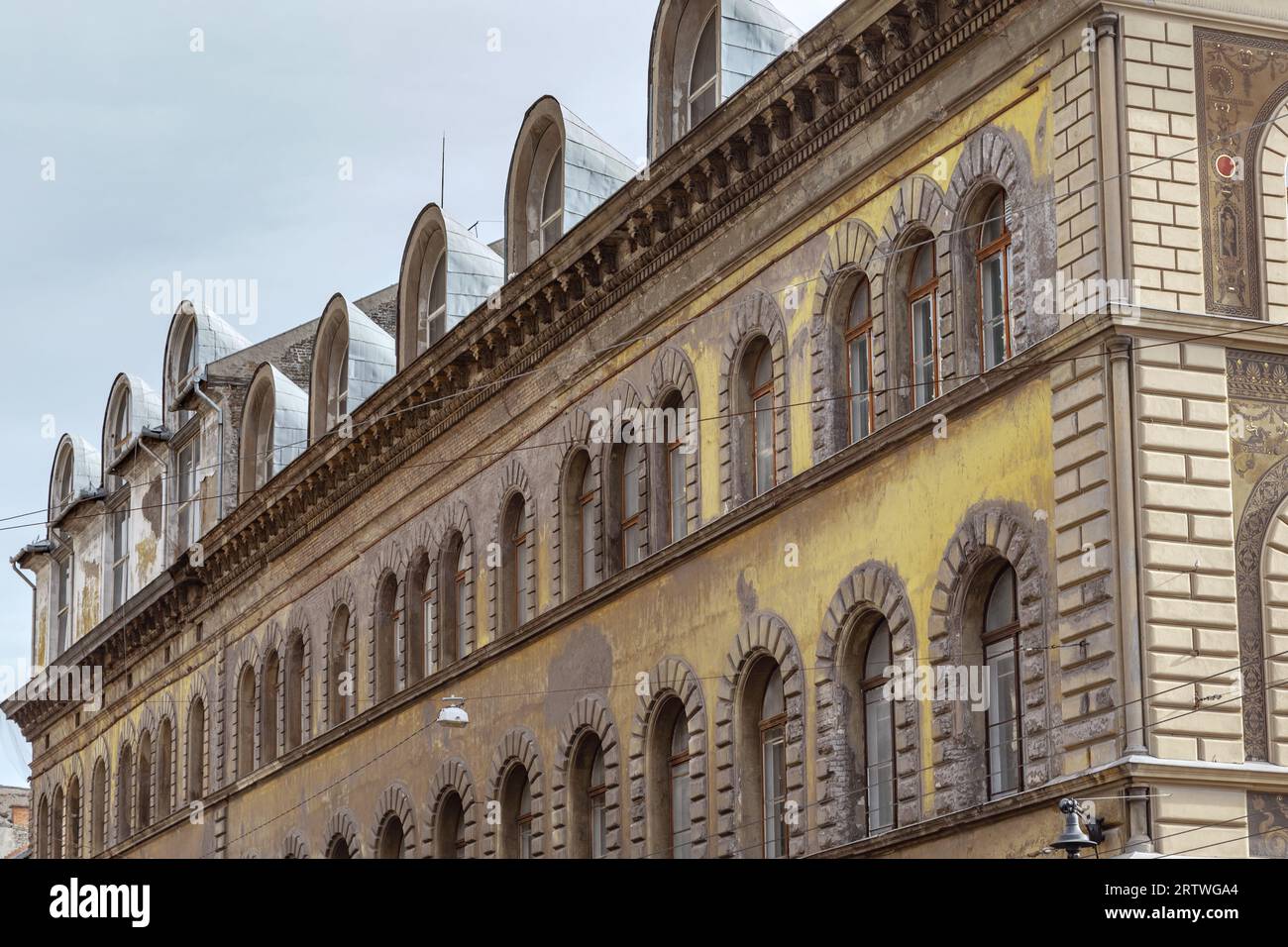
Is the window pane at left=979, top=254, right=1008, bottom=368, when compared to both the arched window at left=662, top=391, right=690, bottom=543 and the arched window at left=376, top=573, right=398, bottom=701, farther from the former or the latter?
the arched window at left=376, top=573, right=398, bottom=701

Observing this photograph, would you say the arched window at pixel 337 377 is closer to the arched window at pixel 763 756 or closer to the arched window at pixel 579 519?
the arched window at pixel 579 519

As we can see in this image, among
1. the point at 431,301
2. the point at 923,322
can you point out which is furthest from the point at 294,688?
the point at 923,322

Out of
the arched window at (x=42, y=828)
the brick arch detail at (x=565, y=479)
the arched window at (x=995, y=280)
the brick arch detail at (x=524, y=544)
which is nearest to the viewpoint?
the arched window at (x=995, y=280)

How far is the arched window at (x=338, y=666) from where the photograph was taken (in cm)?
4131

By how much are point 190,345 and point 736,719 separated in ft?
84.1

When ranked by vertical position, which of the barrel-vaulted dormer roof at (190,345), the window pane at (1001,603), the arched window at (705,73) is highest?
the barrel-vaulted dormer roof at (190,345)

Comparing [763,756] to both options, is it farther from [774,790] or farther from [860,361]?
[860,361]

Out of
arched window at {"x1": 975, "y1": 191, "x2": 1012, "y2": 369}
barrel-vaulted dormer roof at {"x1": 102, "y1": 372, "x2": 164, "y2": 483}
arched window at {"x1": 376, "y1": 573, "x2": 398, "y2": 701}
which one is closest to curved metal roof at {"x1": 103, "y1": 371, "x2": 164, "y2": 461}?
barrel-vaulted dormer roof at {"x1": 102, "y1": 372, "x2": 164, "y2": 483}

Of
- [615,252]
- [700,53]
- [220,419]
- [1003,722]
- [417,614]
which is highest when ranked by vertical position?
[700,53]

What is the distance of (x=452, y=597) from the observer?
124ft

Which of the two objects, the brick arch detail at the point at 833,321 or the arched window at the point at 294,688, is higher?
the brick arch detail at the point at 833,321

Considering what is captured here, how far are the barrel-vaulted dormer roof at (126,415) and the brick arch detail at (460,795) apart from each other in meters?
17.9

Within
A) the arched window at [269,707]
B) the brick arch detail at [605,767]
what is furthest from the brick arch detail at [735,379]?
the arched window at [269,707]
